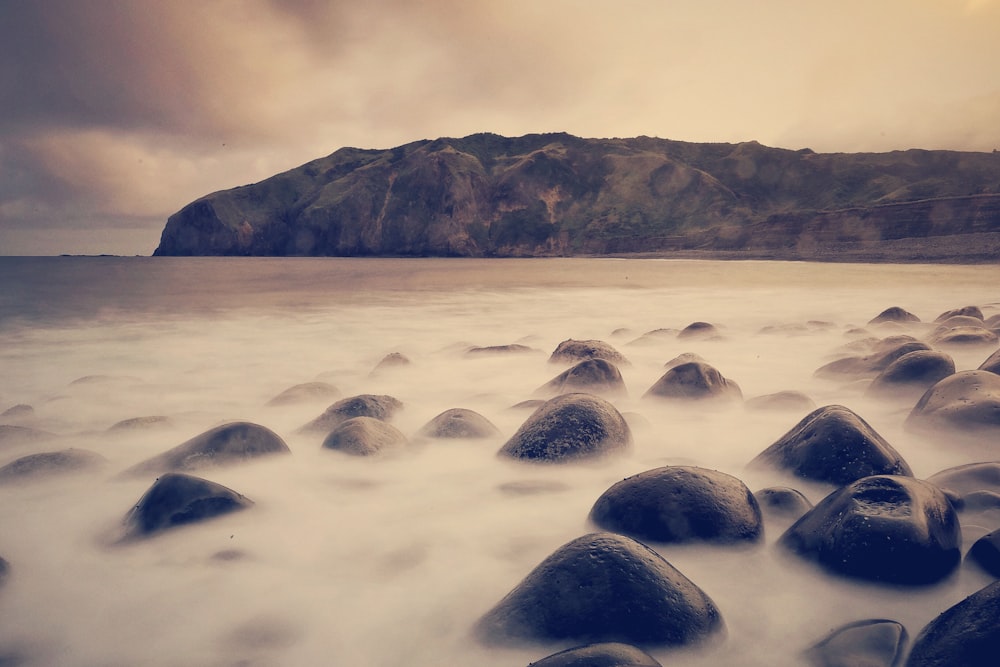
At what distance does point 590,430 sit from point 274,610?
1733 millimetres

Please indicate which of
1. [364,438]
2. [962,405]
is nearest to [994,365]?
[962,405]

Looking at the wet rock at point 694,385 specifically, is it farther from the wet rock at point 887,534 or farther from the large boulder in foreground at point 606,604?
the large boulder in foreground at point 606,604

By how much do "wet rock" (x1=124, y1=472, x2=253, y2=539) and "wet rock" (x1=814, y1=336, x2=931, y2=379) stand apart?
14.8 ft

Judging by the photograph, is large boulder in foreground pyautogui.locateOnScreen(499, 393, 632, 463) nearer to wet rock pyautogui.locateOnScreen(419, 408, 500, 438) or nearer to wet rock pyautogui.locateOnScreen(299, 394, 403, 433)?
wet rock pyautogui.locateOnScreen(419, 408, 500, 438)

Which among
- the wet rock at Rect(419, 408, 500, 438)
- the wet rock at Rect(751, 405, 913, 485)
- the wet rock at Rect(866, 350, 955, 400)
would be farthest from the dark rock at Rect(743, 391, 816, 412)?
the wet rock at Rect(419, 408, 500, 438)

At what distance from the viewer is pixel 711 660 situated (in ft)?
5.11

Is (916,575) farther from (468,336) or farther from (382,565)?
(468,336)

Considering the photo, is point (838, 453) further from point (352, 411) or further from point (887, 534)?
point (352, 411)

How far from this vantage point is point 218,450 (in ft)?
10.2

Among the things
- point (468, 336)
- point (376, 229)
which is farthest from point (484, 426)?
point (376, 229)

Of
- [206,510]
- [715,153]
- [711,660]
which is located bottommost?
[711,660]

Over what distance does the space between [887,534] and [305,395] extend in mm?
3780

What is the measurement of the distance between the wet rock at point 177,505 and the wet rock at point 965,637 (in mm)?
2390

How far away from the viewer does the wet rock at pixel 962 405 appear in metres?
3.01
